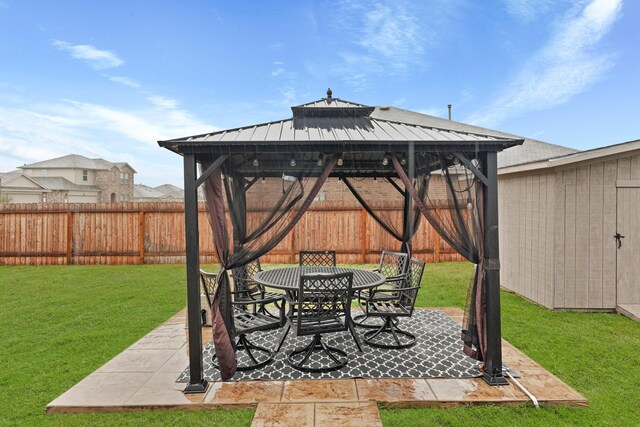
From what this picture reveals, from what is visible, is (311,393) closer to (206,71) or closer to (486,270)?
(486,270)

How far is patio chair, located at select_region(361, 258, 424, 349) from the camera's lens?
3943mm

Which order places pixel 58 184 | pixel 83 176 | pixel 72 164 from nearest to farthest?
1. pixel 58 184
2. pixel 72 164
3. pixel 83 176

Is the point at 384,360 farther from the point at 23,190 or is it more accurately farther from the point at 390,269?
the point at 23,190

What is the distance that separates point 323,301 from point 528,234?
15.2 ft

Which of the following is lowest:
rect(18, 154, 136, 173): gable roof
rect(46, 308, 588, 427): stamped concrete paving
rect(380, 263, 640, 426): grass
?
rect(380, 263, 640, 426): grass

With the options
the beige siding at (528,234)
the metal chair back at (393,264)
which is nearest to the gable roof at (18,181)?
the metal chair back at (393,264)

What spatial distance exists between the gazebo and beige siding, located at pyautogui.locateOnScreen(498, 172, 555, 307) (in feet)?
9.48

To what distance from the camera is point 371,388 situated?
3.06 meters

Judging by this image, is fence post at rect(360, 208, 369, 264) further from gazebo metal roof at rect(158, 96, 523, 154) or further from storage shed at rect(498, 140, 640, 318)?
gazebo metal roof at rect(158, 96, 523, 154)

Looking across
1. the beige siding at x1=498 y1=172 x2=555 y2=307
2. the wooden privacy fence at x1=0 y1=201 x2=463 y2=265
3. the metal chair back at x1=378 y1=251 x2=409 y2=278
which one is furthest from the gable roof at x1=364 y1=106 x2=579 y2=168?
the metal chair back at x1=378 y1=251 x2=409 y2=278

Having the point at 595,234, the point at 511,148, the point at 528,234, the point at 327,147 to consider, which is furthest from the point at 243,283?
the point at 511,148

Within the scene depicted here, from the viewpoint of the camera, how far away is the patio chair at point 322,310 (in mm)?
3289

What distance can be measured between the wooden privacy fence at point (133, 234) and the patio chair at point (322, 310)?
6273mm

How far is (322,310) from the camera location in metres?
3.44
